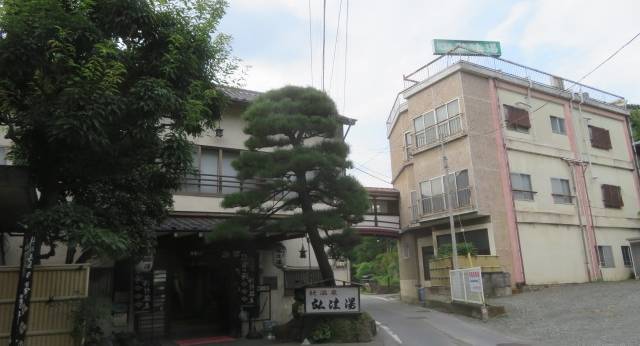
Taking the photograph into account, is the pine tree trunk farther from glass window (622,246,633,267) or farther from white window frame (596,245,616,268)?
glass window (622,246,633,267)

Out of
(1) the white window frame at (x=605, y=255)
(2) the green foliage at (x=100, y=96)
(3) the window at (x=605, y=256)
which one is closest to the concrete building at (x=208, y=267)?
(2) the green foliage at (x=100, y=96)

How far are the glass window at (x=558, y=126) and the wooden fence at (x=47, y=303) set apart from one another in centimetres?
2426

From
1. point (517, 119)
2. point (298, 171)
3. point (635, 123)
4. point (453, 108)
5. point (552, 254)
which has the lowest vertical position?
point (552, 254)

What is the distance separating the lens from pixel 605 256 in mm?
24797

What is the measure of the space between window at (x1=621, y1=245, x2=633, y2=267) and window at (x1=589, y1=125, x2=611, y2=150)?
19.2 feet

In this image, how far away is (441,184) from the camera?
936 inches

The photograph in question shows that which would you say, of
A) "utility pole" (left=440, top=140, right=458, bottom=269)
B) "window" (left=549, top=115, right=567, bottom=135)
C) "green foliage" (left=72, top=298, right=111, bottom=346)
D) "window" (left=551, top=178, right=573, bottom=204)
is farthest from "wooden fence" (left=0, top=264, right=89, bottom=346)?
"window" (left=549, top=115, right=567, bottom=135)

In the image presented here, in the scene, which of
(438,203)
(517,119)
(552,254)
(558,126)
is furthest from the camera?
(558,126)

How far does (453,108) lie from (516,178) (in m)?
4.62

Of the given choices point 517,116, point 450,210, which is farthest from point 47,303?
point 517,116

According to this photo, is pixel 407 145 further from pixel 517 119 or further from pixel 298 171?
pixel 298 171

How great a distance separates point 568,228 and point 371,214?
10201 mm

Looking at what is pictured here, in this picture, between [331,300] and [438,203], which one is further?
[438,203]

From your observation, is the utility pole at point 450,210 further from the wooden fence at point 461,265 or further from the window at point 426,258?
the window at point 426,258
